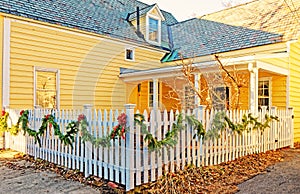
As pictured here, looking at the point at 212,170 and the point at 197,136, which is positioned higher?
the point at 197,136

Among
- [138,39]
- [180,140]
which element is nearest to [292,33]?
[138,39]

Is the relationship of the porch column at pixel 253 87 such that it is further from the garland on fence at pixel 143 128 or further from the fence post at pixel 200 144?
the fence post at pixel 200 144

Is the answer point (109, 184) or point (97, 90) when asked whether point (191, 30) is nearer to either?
point (97, 90)

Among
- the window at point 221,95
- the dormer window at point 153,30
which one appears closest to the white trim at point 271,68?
the window at point 221,95

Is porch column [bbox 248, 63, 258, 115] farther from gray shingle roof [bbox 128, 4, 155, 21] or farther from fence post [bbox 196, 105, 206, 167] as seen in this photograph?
gray shingle roof [bbox 128, 4, 155, 21]

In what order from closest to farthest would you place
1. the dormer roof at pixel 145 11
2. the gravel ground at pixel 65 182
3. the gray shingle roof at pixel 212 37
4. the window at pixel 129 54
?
1. the gravel ground at pixel 65 182
2. the gray shingle roof at pixel 212 37
3. the window at pixel 129 54
4. the dormer roof at pixel 145 11

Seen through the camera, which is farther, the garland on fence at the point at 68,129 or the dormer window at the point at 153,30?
the dormer window at the point at 153,30

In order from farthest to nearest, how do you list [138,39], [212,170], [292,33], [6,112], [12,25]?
[138,39] < [292,33] < [12,25] < [6,112] < [212,170]

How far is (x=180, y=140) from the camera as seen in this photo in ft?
15.9

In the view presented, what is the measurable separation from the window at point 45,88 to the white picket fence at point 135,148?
229 centimetres

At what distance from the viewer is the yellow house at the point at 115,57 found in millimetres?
8477

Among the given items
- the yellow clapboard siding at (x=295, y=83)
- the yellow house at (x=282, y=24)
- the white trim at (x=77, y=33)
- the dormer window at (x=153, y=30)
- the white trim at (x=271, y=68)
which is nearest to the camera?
the white trim at (x=271, y=68)

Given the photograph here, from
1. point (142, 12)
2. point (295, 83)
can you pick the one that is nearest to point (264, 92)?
point (295, 83)

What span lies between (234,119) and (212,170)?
1.59 metres
